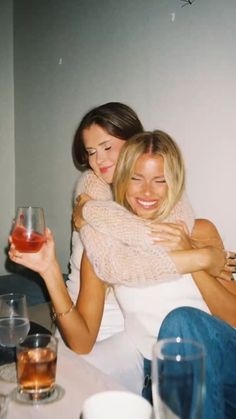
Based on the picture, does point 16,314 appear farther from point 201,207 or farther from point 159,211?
point 201,207

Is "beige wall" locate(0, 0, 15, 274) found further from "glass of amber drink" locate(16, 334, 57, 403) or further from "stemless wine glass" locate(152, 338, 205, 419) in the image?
"stemless wine glass" locate(152, 338, 205, 419)

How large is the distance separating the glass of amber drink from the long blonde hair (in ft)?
2.95

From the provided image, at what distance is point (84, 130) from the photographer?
185 centimetres

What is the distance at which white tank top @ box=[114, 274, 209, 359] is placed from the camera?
1.38m

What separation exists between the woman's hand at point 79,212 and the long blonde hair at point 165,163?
0.56ft

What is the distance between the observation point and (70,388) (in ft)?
2.67

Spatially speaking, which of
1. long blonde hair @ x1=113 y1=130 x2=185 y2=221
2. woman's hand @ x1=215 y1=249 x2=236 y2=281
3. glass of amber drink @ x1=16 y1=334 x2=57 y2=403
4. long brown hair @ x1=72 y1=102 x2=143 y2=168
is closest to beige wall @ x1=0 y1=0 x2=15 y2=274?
long brown hair @ x1=72 y1=102 x2=143 y2=168

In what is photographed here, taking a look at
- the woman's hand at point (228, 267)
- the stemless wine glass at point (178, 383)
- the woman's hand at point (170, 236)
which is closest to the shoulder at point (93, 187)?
the woman's hand at point (170, 236)

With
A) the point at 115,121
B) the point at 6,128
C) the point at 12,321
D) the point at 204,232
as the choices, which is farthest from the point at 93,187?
the point at 6,128

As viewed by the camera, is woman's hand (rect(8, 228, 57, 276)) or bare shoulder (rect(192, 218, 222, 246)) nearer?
woman's hand (rect(8, 228, 57, 276))

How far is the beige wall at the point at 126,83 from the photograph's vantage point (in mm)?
1842


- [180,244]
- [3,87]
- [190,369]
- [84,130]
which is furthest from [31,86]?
[190,369]

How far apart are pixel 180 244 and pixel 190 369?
87cm

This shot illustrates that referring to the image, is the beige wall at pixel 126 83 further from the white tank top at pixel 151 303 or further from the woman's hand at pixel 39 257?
the woman's hand at pixel 39 257
